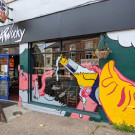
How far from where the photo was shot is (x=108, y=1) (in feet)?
11.7

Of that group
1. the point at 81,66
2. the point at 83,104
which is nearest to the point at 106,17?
the point at 81,66

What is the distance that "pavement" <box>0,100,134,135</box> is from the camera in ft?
10.8

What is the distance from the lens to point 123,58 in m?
3.42

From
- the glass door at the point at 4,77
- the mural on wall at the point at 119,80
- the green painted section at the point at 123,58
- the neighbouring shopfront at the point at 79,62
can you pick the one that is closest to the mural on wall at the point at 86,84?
the neighbouring shopfront at the point at 79,62

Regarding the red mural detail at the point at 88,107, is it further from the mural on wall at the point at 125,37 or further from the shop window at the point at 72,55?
the mural on wall at the point at 125,37

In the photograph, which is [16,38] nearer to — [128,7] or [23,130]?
[23,130]

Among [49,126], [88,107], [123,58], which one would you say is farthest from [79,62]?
[49,126]

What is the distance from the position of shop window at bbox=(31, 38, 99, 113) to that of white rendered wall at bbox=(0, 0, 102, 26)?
1.17 meters

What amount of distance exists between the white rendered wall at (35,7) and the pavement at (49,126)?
3720 millimetres

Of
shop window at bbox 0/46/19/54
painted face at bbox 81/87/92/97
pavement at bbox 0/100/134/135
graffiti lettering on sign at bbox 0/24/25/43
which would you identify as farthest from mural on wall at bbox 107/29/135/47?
shop window at bbox 0/46/19/54

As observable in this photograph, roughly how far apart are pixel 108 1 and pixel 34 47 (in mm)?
3270

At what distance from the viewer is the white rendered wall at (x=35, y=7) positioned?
4.27 meters

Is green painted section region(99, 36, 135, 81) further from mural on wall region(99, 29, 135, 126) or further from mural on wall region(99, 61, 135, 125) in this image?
mural on wall region(99, 61, 135, 125)

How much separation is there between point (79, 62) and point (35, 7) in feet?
9.47
